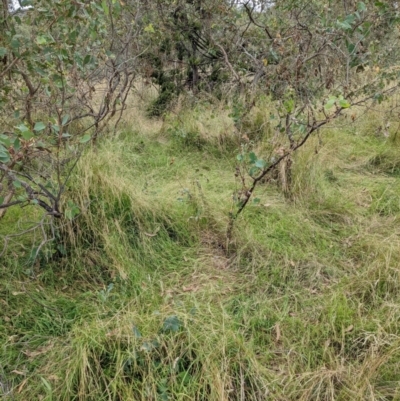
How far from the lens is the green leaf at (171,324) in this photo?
5.34 ft

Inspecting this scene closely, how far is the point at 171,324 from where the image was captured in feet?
5.36

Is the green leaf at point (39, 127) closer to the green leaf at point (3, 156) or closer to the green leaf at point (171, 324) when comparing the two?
the green leaf at point (3, 156)

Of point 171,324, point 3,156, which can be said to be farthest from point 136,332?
point 3,156

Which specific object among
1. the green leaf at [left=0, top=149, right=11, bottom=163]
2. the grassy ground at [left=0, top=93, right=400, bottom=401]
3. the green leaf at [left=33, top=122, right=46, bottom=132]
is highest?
the green leaf at [left=33, top=122, right=46, bottom=132]

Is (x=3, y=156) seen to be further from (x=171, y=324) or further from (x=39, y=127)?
(x=171, y=324)

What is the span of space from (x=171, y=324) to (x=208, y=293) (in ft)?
1.63

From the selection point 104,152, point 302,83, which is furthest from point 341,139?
point 104,152

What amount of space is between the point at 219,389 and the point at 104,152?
198 cm

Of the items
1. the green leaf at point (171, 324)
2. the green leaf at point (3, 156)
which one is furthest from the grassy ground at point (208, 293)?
the green leaf at point (3, 156)

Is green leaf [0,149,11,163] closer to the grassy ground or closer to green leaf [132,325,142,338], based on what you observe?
the grassy ground

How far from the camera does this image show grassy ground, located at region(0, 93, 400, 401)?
156 cm

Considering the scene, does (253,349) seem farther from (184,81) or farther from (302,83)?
(184,81)

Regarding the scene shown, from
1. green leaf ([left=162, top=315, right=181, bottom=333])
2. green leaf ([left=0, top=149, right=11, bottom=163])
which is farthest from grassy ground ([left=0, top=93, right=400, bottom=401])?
green leaf ([left=0, top=149, right=11, bottom=163])

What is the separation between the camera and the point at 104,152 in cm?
288
